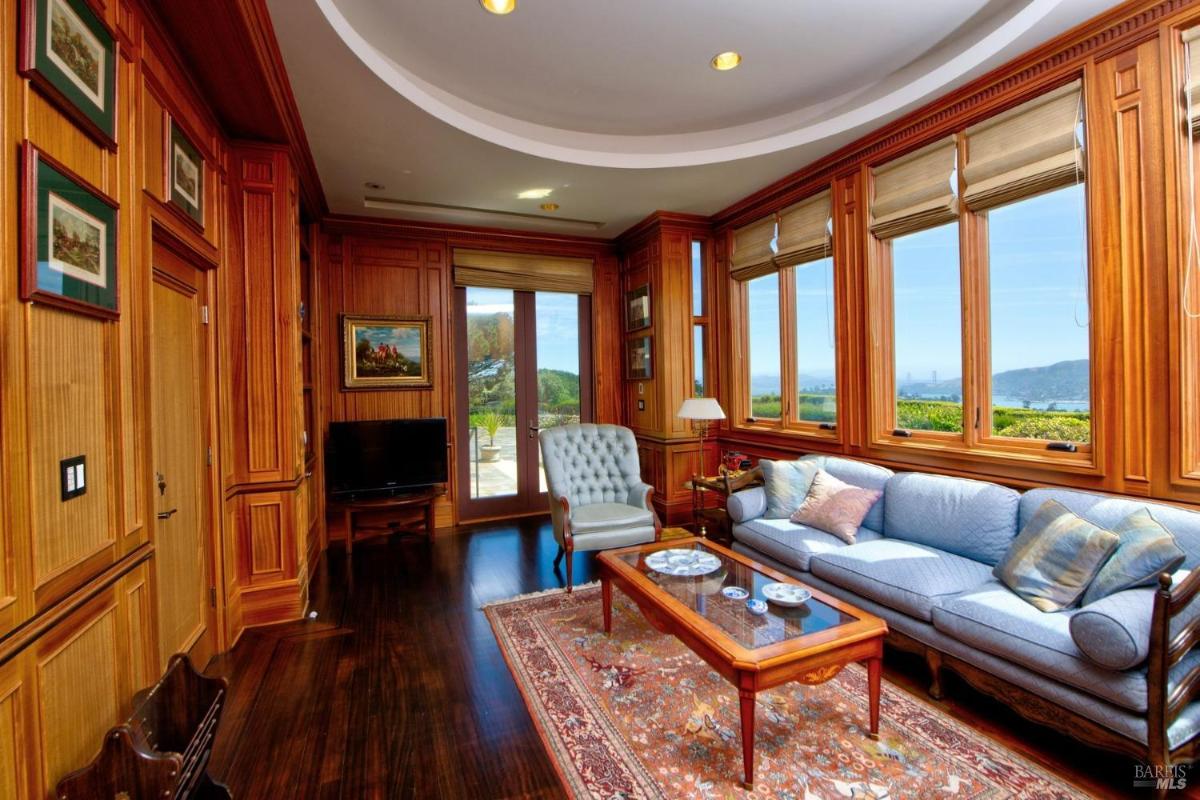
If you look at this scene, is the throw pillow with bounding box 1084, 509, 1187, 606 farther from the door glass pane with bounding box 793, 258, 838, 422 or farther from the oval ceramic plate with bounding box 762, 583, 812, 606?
the door glass pane with bounding box 793, 258, 838, 422

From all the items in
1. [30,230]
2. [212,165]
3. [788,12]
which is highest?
[788,12]

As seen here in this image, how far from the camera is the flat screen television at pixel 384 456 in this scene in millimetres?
4797

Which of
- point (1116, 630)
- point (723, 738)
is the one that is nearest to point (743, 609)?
point (723, 738)

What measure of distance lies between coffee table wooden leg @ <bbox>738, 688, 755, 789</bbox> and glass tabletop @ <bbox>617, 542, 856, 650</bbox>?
0.17 m

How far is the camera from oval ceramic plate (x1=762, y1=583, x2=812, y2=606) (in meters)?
2.32

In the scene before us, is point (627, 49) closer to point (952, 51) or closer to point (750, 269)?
point (952, 51)

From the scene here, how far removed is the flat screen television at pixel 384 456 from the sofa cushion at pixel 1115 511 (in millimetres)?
4314

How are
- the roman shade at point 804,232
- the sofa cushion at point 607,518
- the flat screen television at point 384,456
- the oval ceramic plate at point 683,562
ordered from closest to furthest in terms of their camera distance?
the oval ceramic plate at point 683,562, the sofa cushion at point 607,518, the roman shade at point 804,232, the flat screen television at point 384,456

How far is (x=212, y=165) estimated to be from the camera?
285 cm

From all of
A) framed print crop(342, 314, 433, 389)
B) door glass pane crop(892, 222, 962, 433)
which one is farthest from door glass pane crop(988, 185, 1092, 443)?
framed print crop(342, 314, 433, 389)

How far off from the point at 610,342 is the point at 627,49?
328 centimetres

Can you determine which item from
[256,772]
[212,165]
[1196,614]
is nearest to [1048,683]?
[1196,614]

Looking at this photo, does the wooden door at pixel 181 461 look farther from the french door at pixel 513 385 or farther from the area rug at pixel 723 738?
the french door at pixel 513 385

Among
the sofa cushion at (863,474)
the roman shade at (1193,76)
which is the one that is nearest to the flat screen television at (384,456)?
the sofa cushion at (863,474)
